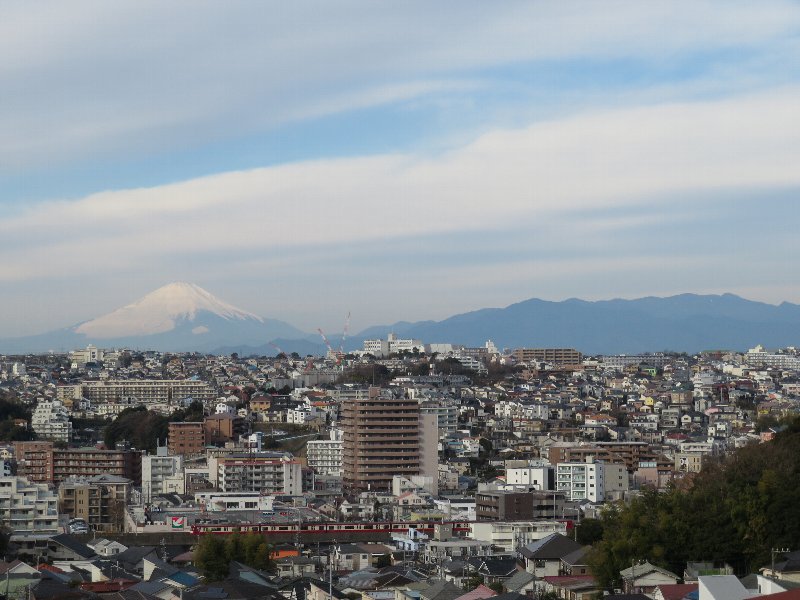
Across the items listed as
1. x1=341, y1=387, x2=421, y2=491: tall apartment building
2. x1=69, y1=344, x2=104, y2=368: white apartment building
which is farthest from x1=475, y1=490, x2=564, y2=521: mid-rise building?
x1=69, y1=344, x2=104, y2=368: white apartment building

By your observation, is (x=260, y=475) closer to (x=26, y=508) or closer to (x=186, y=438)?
(x=186, y=438)

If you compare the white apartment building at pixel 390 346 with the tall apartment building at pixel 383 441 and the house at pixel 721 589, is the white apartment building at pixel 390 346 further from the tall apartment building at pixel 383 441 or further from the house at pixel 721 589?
the house at pixel 721 589

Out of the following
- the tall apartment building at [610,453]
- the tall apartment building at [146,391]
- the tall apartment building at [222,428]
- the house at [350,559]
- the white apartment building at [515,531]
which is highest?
the tall apartment building at [146,391]

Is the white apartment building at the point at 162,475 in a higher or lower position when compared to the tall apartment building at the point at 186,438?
lower

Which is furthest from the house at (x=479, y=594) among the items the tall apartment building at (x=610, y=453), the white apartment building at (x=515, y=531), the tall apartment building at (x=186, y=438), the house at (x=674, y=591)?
the tall apartment building at (x=186, y=438)

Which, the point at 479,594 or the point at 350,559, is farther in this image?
the point at 350,559

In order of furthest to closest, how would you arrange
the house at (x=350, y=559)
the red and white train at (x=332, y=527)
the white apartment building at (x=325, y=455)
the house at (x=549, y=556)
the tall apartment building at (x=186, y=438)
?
the tall apartment building at (x=186, y=438), the white apartment building at (x=325, y=455), the red and white train at (x=332, y=527), the house at (x=350, y=559), the house at (x=549, y=556)

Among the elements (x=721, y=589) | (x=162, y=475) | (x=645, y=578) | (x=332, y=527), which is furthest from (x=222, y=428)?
(x=721, y=589)

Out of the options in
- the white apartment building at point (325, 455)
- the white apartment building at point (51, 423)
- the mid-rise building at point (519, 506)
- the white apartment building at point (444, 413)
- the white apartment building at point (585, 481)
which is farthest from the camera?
the white apartment building at point (51, 423)
